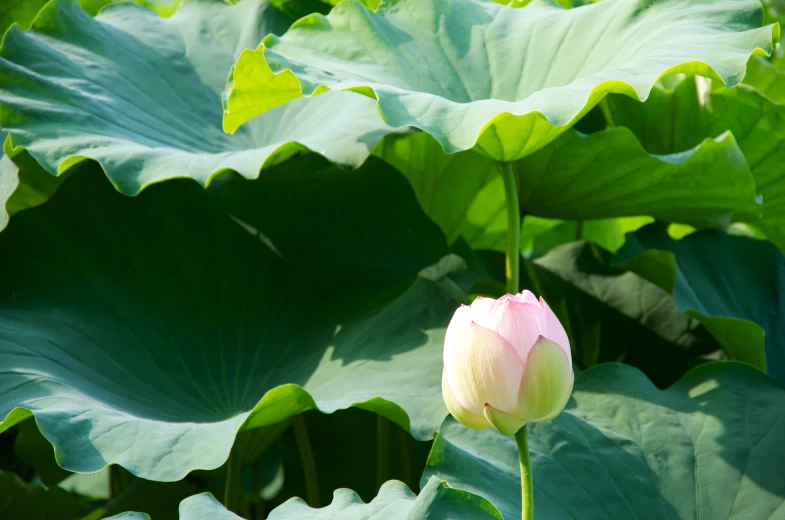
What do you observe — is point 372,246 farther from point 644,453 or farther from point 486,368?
point 486,368

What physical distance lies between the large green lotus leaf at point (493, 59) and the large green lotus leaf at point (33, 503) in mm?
549

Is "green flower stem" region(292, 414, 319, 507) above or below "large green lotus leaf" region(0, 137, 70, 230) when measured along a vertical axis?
below

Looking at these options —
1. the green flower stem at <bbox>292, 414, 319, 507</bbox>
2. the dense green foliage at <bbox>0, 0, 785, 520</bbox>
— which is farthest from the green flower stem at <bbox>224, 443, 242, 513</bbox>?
the green flower stem at <bbox>292, 414, 319, 507</bbox>

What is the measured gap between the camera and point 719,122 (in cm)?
118

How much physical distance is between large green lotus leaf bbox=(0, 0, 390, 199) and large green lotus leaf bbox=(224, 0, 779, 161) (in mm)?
95

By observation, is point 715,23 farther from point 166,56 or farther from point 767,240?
point 166,56

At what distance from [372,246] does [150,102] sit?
37 cm

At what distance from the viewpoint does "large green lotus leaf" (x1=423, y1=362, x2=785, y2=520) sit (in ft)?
2.66

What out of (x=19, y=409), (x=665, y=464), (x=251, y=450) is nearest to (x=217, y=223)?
(x=251, y=450)

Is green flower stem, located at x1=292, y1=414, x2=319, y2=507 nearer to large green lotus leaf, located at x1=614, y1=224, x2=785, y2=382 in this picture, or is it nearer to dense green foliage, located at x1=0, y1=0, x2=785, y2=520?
dense green foliage, located at x1=0, y1=0, x2=785, y2=520

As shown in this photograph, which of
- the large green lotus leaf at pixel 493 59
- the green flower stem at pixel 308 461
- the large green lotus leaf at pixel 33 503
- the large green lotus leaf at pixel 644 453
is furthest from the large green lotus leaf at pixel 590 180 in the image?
the large green lotus leaf at pixel 33 503

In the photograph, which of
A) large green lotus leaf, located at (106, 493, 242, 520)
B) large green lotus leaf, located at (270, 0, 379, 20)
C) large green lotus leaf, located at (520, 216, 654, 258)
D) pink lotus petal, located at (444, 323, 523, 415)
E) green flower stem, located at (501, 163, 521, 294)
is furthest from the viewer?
large green lotus leaf, located at (520, 216, 654, 258)

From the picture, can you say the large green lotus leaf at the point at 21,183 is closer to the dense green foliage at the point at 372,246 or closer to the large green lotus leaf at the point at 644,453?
the dense green foliage at the point at 372,246

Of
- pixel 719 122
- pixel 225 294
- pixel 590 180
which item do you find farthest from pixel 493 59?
pixel 225 294
